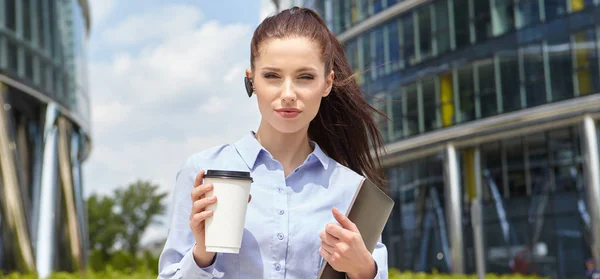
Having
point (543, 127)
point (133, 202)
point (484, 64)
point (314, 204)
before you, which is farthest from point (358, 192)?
point (133, 202)

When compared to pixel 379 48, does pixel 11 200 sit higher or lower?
lower

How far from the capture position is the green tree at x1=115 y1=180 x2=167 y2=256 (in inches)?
2395

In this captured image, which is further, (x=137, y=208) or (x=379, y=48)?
(x=137, y=208)

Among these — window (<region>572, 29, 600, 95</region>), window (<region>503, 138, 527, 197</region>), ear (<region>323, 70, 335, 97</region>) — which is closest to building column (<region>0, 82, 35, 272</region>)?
window (<region>503, 138, 527, 197</region>)

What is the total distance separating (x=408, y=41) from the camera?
2884 cm

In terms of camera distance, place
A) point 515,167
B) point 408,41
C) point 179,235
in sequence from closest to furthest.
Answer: point 179,235
point 515,167
point 408,41

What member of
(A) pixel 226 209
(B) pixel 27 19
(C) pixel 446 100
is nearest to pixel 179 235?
(A) pixel 226 209

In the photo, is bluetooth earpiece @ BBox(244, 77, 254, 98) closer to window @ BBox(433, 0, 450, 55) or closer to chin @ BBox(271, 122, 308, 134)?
chin @ BBox(271, 122, 308, 134)

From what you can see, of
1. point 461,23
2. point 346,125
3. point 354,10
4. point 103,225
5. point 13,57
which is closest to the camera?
point 346,125

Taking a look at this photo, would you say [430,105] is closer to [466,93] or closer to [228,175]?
[466,93]

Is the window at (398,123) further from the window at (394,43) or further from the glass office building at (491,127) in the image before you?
the window at (394,43)

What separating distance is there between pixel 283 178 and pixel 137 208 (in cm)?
6056

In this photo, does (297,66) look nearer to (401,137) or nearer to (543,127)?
(543,127)

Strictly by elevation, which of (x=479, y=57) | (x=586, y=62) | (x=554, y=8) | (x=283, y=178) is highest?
(x=554, y=8)
